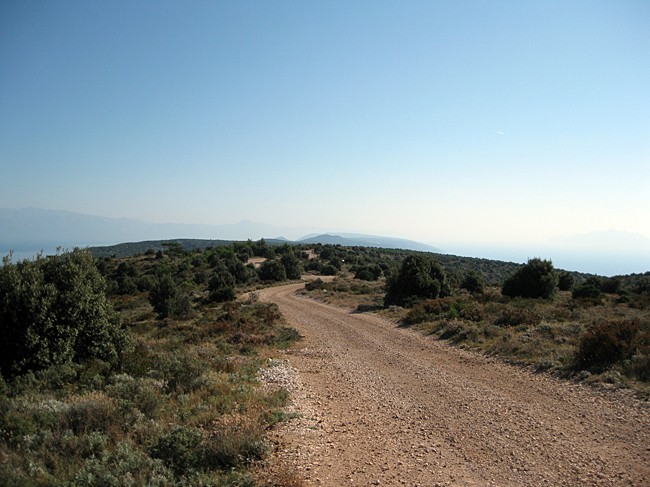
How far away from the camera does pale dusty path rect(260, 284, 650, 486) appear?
6230 millimetres

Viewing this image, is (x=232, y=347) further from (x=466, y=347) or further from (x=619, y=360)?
(x=619, y=360)

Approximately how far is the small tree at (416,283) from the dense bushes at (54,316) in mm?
18723

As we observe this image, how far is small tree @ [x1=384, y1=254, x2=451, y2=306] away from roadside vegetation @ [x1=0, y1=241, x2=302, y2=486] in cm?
1096

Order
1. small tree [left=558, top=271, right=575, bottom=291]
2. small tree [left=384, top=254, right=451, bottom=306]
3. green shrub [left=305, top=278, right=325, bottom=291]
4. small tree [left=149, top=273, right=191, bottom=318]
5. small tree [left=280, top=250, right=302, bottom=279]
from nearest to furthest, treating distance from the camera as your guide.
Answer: small tree [left=384, top=254, right=451, bottom=306], small tree [left=149, top=273, right=191, bottom=318], green shrub [left=305, top=278, right=325, bottom=291], small tree [left=558, top=271, right=575, bottom=291], small tree [left=280, top=250, right=302, bottom=279]

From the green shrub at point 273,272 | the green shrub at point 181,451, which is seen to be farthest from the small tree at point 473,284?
the green shrub at point 181,451

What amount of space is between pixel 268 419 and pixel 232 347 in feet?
28.8

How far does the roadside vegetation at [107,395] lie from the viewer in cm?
614

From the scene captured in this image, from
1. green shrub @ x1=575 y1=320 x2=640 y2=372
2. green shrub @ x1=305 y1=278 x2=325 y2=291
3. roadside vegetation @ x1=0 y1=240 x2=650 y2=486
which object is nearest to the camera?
roadside vegetation @ x1=0 y1=240 x2=650 y2=486

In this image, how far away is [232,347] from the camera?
16.6 metres

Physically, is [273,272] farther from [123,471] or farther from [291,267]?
[123,471]

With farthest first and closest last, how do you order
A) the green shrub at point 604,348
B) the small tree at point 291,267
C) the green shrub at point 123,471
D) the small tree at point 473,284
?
the small tree at point 291,267 < the small tree at point 473,284 < the green shrub at point 604,348 < the green shrub at point 123,471

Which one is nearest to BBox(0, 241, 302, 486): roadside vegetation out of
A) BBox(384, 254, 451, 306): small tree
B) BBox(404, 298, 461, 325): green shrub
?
BBox(404, 298, 461, 325): green shrub

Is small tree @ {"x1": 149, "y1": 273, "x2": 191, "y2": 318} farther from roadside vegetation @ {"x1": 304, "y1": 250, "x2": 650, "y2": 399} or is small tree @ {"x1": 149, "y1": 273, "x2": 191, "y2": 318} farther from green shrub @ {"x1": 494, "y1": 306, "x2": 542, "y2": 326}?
green shrub @ {"x1": 494, "y1": 306, "x2": 542, "y2": 326}

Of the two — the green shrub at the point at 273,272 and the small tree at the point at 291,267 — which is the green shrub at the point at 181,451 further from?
the small tree at the point at 291,267
